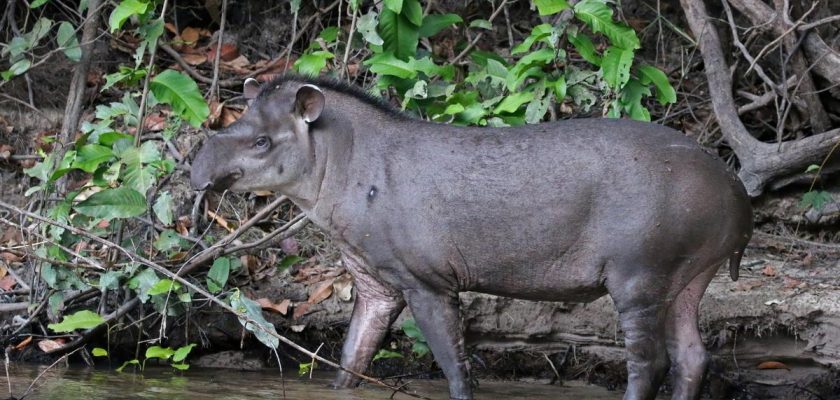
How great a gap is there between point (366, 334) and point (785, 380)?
2.66 meters

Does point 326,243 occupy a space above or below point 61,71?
below

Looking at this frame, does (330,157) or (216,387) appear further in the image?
(216,387)

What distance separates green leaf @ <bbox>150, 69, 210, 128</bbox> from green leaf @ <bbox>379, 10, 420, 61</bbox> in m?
1.24

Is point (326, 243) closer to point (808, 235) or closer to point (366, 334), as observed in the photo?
point (366, 334)

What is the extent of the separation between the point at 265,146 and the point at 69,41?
253 centimetres

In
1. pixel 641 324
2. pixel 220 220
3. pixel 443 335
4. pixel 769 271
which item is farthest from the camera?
pixel 220 220

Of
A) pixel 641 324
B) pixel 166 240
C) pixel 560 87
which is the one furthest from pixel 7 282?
pixel 641 324

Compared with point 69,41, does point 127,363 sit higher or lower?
lower

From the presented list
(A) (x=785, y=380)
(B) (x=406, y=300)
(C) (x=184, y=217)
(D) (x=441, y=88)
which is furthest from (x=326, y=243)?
(A) (x=785, y=380)

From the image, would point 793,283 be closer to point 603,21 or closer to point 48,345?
point 603,21

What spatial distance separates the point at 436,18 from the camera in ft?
26.9

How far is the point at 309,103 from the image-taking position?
7070 mm

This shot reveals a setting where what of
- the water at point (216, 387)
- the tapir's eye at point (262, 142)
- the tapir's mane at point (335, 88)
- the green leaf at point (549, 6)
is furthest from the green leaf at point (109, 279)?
the green leaf at point (549, 6)

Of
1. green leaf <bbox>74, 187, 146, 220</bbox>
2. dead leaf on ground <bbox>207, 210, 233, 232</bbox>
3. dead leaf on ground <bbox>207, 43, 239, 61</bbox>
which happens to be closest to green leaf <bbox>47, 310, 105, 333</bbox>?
green leaf <bbox>74, 187, 146, 220</bbox>
